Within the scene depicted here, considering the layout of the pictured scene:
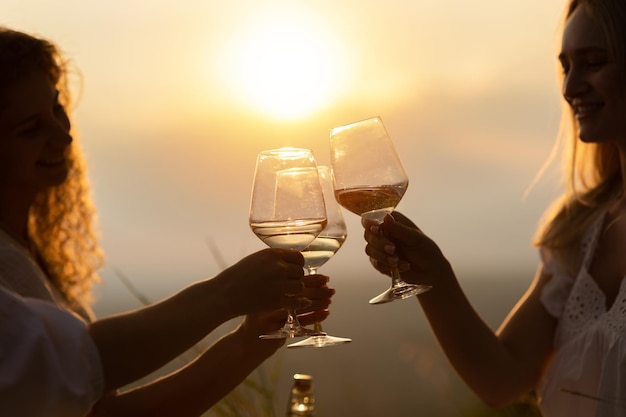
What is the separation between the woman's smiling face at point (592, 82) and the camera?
9.39 ft

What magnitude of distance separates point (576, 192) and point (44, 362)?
2148mm

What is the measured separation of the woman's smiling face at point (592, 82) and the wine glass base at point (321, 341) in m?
1.23

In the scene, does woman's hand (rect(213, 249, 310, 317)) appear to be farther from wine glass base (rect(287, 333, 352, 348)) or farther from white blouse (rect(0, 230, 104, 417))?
white blouse (rect(0, 230, 104, 417))

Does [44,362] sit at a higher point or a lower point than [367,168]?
lower

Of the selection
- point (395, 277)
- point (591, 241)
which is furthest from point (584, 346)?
point (395, 277)

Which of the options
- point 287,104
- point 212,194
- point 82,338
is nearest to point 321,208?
point 82,338

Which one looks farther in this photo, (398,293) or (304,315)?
(304,315)

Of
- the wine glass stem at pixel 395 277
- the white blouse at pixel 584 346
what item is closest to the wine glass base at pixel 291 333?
the wine glass stem at pixel 395 277

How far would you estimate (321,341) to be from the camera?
2.24m

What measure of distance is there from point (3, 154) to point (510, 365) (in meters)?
1.78

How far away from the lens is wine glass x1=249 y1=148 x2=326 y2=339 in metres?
2.08

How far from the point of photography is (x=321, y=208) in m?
2.07

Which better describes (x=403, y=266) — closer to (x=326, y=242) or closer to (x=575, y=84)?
(x=326, y=242)

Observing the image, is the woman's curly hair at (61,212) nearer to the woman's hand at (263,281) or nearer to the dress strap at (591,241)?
the woman's hand at (263,281)
